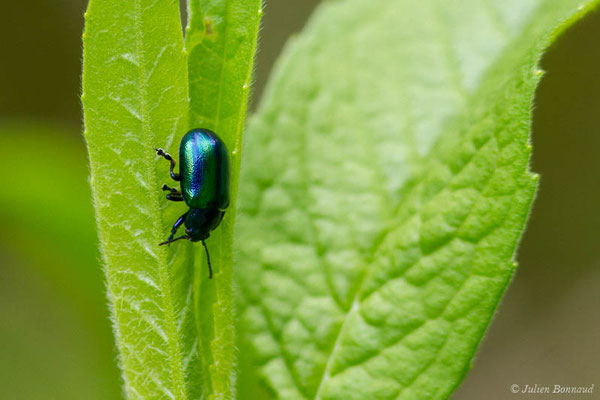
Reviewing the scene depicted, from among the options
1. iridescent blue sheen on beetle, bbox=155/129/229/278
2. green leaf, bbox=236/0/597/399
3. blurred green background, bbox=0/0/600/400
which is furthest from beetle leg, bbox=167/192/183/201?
blurred green background, bbox=0/0/600/400

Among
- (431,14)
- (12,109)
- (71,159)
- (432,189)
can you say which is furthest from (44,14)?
(432,189)

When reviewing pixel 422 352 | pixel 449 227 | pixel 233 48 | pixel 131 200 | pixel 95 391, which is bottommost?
pixel 95 391

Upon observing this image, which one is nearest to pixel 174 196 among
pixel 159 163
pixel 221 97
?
pixel 159 163

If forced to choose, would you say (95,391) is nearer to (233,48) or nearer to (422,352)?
(422,352)

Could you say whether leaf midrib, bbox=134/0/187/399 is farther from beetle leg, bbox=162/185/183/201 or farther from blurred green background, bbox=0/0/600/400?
blurred green background, bbox=0/0/600/400

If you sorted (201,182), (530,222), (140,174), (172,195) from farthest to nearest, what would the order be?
(530,222)
(201,182)
(172,195)
(140,174)

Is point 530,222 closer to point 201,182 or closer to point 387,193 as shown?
point 387,193
